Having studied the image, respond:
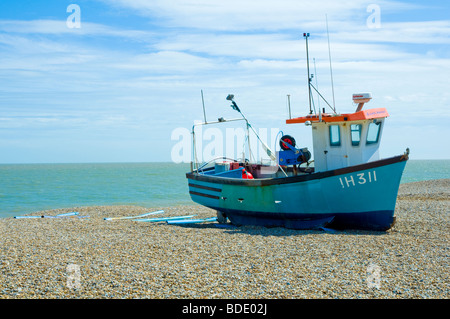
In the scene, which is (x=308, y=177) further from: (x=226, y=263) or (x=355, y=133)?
(x=226, y=263)

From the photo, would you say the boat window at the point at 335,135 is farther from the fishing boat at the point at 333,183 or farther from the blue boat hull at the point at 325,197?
the blue boat hull at the point at 325,197

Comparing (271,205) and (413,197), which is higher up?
(271,205)

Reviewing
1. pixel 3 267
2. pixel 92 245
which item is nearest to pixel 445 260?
pixel 92 245

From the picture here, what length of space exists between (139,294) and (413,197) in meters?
20.2

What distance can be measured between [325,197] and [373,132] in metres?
2.18

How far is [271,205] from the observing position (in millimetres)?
14086

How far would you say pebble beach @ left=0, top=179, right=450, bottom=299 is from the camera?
7700mm

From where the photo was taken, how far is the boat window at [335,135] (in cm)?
1350

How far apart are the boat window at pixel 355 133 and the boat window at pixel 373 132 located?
239mm

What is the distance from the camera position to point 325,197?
13.0 meters

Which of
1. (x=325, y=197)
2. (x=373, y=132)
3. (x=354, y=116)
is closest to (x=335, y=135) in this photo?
(x=354, y=116)
